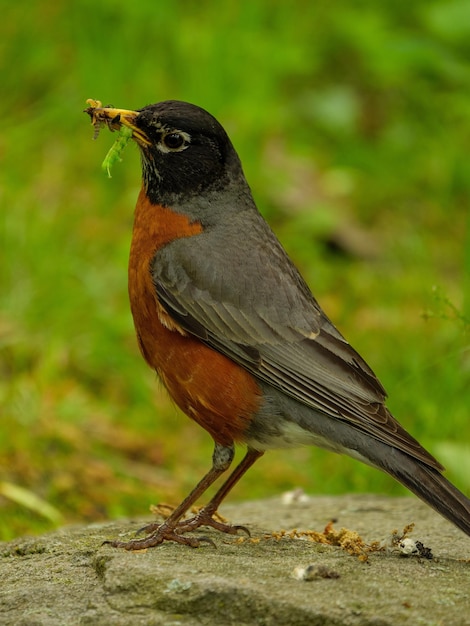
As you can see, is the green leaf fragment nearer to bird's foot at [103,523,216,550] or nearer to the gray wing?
the gray wing

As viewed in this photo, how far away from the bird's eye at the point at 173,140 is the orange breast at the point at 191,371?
0.52 meters

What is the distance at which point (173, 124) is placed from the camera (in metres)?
5.02

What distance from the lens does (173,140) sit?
16.6 ft

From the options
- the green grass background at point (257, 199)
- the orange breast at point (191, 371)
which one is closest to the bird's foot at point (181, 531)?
the orange breast at point (191, 371)

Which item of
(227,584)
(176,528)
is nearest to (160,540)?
(176,528)

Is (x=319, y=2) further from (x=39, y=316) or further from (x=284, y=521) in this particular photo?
(x=284, y=521)

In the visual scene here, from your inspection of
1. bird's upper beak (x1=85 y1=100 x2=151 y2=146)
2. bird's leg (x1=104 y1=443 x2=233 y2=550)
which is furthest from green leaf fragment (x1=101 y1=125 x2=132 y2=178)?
bird's leg (x1=104 y1=443 x2=233 y2=550)

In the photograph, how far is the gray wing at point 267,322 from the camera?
4.39 metres

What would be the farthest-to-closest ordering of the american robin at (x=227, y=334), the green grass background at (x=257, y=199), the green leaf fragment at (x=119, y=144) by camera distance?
the green grass background at (x=257, y=199), the green leaf fragment at (x=119, y=144), the american robin at (x=227, y=334)

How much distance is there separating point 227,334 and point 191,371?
0.90ft

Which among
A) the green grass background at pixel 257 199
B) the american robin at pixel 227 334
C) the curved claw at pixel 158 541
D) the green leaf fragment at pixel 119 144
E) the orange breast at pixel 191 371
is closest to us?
the curved claw at pixel 158 541

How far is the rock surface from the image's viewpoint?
3176 millimetres

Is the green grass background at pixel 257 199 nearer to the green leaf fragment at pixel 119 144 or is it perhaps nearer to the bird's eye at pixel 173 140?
the bird's eye at pixel 173 140

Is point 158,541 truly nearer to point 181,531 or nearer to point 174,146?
point 181,531
